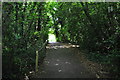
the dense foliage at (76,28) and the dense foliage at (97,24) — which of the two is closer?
the dense foliage at (76,28)

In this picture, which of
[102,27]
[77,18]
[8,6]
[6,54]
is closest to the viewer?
[6,54]

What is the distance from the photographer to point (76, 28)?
15.2 m

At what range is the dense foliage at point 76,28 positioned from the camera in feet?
19.6

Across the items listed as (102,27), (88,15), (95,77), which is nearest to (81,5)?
(88,15)

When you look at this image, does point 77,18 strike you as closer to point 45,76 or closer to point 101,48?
point 101,48

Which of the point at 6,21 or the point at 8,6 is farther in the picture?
the point at 8,6

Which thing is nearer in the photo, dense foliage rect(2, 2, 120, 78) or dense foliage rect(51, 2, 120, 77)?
dense foliage rect(2, 2, 120, 78)

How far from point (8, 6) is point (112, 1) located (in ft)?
→ 23.4

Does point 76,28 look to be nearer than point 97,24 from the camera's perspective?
No

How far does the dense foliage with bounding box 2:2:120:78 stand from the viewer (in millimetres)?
5965

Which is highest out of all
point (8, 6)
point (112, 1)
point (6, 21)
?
point (112, 1)

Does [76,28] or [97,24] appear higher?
[97,24]

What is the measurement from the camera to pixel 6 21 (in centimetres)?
604

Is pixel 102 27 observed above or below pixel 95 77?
above
